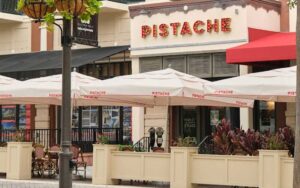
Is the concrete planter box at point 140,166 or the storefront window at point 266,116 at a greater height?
the storefront window at point 266,116

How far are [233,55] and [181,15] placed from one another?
2932 mm

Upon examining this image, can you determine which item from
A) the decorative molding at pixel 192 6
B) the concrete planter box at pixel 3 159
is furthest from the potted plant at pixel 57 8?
the decorative molding at pixel 192 6

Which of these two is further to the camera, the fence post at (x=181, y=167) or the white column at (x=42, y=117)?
the white column at (x=42, y=117)

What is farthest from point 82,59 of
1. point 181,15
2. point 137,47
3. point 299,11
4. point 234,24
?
point 299,11

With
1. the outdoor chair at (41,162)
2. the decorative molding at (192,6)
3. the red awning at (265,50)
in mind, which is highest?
the decorative molding at (192,6)

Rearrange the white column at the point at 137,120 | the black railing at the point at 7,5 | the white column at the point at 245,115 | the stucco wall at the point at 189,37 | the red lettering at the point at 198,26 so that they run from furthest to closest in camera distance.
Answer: the black railing at the point at 7,5, the white column at the point at 137,120, the red lettering at the point at 198,26, the white column at the point at 245,115, the stucco wall at the point at 189,37

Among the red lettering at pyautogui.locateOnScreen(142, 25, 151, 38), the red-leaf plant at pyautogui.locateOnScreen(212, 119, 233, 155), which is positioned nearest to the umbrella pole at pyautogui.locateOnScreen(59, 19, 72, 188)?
the red-leaf plant at pyautogui.locateOnScreen(212, 119, 233, 155)

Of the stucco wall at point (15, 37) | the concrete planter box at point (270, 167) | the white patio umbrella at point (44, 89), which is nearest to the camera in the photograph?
the concrete planter box at point (270, 167)

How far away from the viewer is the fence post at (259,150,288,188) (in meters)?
14.9

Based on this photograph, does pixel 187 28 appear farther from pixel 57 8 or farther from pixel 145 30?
pixel 57 8

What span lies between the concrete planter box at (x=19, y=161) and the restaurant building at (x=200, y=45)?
6.10 metres

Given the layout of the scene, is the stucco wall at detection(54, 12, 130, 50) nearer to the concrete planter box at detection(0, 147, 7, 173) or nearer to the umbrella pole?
the concrete planter box at detection(0, 147, 7, 173)

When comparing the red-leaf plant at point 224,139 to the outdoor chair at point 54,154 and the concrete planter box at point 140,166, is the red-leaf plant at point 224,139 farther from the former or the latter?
the outdoor chair at point 54,154

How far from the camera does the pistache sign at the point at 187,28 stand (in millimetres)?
22562
